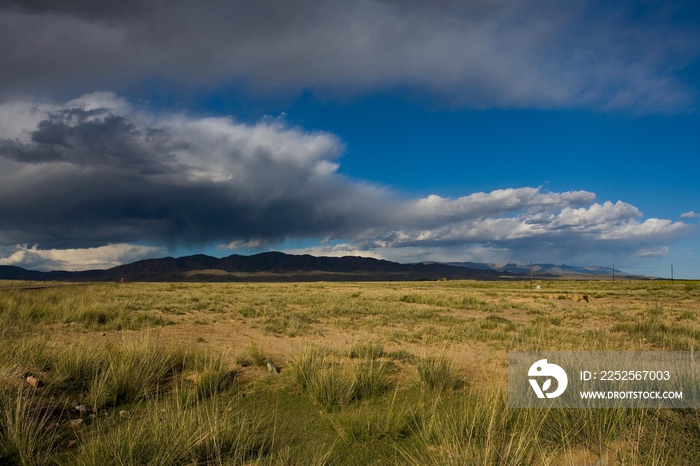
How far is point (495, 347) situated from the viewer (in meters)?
12.2

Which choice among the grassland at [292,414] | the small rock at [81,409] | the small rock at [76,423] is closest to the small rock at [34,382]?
the grassland at [292,414]

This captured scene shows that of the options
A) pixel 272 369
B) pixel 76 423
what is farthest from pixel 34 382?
pixel 272 369

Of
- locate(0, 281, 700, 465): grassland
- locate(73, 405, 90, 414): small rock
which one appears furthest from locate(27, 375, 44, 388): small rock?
locate(73, 405, 90, 414): small rock

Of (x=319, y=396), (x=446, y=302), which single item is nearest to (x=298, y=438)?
(x=319, y=396)

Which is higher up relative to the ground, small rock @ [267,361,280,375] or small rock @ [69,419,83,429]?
small rock @ [69,419,83,429]

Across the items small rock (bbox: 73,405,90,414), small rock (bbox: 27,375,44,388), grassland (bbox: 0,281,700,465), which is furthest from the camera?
small rock (bbox: 27,375,44,388)

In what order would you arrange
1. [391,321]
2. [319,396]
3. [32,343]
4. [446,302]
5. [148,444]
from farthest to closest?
[446,302]
[391,321]
[32,343]
[319,396]
[148,444]

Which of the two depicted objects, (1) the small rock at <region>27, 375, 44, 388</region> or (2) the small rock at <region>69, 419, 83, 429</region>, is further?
(1) the small rock at <region>27, 375, 44, 388</region>

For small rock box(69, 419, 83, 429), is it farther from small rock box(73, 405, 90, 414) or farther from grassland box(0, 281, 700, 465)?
small rock box(73, 405, 90, 414)

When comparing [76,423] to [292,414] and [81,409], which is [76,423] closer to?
[81,409]

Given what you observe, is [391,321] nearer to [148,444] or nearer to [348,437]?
[348,437]

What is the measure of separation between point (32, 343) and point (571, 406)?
34.2ft

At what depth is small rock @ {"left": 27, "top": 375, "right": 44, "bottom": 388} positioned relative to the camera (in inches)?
256

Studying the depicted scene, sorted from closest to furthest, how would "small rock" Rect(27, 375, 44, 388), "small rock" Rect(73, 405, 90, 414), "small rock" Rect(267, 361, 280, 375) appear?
"small rock" Rect(73, 405, 90, 414) → "small rock" Rect(27, 375, 44, 388) → "small rock" Rect(267, 361, 280, 375)
